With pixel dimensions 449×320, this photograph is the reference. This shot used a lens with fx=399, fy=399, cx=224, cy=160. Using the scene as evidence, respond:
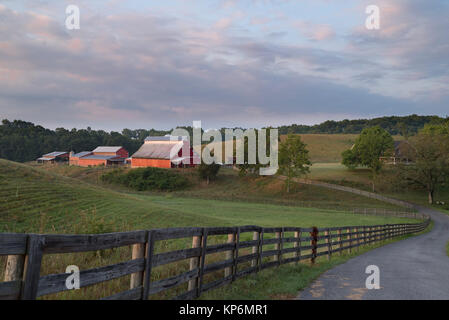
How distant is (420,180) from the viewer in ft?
236

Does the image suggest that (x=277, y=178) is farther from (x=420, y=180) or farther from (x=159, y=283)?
(x=159, y=283)

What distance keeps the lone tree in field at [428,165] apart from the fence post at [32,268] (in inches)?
2963

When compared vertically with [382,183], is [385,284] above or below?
above

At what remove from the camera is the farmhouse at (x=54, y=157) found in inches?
5365

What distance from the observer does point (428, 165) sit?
70.1 m

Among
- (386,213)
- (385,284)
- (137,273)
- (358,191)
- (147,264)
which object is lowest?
(386,213)

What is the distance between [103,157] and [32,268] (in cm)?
11823

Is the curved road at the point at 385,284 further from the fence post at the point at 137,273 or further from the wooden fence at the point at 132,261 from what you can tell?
the fence post at the point at 137,273

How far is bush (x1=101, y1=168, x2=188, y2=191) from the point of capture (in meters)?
86.8

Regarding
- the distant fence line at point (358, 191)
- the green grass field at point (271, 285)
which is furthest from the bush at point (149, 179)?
the green grass field at point (271, 285)

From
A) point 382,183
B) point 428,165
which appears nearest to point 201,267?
point 382,183

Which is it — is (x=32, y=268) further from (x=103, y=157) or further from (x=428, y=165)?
(x=103, y=157)

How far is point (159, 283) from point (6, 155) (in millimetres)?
161508
